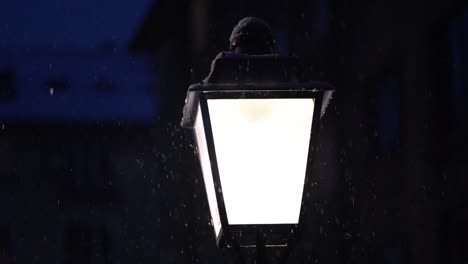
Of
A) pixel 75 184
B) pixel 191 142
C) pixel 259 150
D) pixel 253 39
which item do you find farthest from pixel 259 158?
pixel 75 184

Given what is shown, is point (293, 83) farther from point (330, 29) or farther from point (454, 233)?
point (330, 29)

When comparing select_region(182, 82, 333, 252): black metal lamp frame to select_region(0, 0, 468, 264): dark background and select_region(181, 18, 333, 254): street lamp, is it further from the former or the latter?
select_region(0, 0, 468, 264): dark background

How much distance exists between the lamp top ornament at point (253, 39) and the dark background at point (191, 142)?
645cm

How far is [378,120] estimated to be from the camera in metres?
13.7

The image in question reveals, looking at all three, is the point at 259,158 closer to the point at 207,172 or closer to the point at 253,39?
the point at 207,172

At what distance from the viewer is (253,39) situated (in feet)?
12.6

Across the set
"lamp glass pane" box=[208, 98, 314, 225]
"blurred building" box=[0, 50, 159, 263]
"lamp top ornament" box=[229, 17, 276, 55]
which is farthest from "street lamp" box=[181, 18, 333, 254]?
"blurred building" box=[0, 50, 159, 263]

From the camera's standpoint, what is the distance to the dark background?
432 inches

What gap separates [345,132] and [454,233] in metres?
5.23

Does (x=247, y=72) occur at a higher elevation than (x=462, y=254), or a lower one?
higher

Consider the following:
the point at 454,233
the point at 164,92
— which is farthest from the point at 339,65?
the point at 164,92

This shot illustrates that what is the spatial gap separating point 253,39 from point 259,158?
1.89ft

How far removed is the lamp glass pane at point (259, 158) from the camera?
11.5 ft

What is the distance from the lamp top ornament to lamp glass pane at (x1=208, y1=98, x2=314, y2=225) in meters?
0.37
